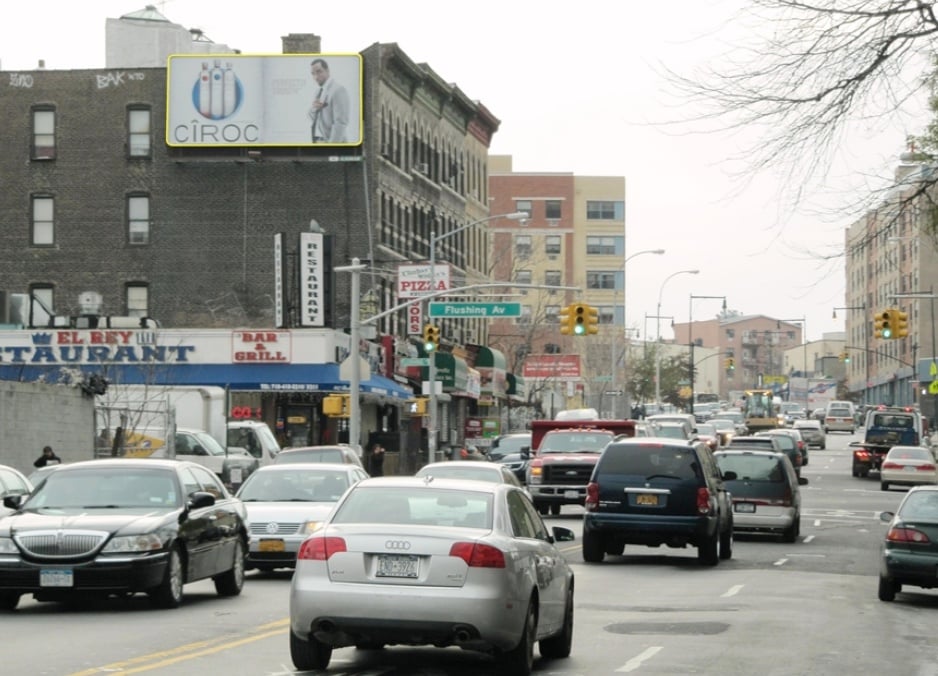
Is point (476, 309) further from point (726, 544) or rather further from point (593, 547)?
point (593, 547)

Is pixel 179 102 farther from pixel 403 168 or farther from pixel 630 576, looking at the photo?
pixel 630 576

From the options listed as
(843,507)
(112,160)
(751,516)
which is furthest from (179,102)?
(751,516)

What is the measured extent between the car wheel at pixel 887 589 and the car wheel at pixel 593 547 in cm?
615

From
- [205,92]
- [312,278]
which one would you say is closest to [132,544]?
[312,278]

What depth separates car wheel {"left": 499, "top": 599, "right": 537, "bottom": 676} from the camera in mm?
12680

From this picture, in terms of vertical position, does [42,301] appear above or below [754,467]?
above

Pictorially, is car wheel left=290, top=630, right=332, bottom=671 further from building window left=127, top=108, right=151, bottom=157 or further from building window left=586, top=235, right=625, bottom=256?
building window left=586, top=235, right=625, bottom=256

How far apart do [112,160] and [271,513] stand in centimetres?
4476

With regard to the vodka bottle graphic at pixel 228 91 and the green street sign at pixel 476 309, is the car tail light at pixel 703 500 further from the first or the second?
the vodka bottle graphic at pixel 228 91

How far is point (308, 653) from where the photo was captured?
42.3 feet

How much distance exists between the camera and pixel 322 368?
5950 cm

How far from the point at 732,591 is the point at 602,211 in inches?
4595

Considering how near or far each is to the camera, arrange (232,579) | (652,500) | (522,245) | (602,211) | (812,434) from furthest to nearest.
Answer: (602,211) → (522,245) → (812,434) → (652,500) → (232,579)

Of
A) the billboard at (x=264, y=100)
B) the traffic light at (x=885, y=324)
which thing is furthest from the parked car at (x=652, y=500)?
the billboard at (x=264, y=100)
